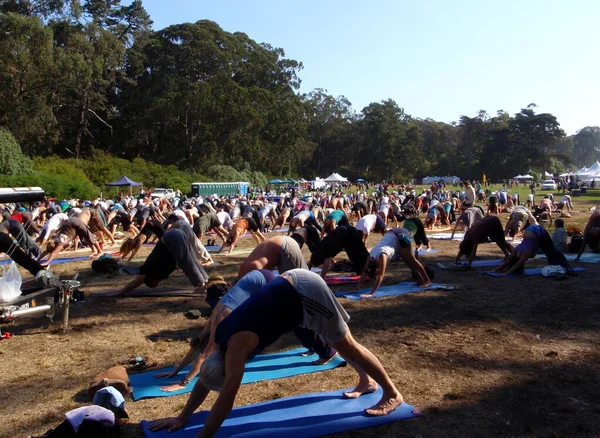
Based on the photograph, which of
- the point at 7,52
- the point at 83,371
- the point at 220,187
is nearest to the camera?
the point at 83,371

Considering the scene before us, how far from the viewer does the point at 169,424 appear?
3857 mm

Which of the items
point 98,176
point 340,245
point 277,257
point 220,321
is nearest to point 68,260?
point 340,245

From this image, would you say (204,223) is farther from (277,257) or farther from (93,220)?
(277,257)

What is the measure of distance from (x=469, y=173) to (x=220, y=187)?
6237cm

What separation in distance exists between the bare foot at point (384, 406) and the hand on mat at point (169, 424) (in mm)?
1394

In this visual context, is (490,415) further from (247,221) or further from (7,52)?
(7,52)

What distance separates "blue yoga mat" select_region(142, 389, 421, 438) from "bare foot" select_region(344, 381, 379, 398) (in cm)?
4

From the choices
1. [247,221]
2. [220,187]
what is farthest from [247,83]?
[247,221]

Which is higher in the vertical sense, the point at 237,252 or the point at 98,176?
the point at 98,176

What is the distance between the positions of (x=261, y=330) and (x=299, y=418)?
106 cm

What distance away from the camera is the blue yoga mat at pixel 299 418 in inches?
150

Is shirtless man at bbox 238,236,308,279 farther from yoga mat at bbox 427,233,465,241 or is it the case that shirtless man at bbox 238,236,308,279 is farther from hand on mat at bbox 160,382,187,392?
yoga mat at bbox 427,233,465,241

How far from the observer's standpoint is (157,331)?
674 centimetres

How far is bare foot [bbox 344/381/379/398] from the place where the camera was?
14.4 ft
